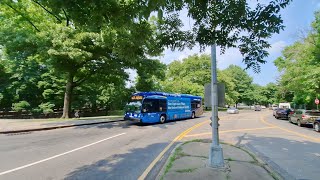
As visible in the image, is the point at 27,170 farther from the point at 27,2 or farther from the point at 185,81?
the point at 185,81

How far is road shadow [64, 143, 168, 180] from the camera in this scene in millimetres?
7007

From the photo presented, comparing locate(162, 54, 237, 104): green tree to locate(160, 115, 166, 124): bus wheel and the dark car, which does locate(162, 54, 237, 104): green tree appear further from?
locate(160, 115, 166, 124): bus wheel

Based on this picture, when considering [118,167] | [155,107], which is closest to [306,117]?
[155,107]

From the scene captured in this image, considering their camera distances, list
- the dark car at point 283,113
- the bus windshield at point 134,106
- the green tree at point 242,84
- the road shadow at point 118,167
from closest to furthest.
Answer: the road shadow at point 118,167, the bus windshield at point 134,106, the dark car at point 283,113, the green tree at point 242,84

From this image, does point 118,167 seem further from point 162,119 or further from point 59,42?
point 162,119

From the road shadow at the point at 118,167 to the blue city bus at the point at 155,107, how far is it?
11.7 metres

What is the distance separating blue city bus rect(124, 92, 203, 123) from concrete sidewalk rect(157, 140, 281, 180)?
1238 cm

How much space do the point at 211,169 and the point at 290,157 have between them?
4362mm

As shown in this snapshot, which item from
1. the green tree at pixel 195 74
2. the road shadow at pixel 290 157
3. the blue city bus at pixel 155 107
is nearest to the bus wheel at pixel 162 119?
the blue city bus at pixel 155 107

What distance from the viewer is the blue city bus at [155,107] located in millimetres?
22234

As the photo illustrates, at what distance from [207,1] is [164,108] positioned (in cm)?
2027

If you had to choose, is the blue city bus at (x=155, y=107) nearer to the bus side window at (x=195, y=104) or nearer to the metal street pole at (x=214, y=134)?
the bus side window at (x=195, y=104)

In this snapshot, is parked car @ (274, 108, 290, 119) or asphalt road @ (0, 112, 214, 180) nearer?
asphalt road @ (0, 112, 214, 180)

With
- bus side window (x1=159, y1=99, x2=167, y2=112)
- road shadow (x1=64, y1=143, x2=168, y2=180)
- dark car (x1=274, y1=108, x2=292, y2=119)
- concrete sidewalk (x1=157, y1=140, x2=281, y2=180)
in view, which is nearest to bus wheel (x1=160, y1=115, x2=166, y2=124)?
bus side window (x1=159, y1=99, x2=167, y2=112)
